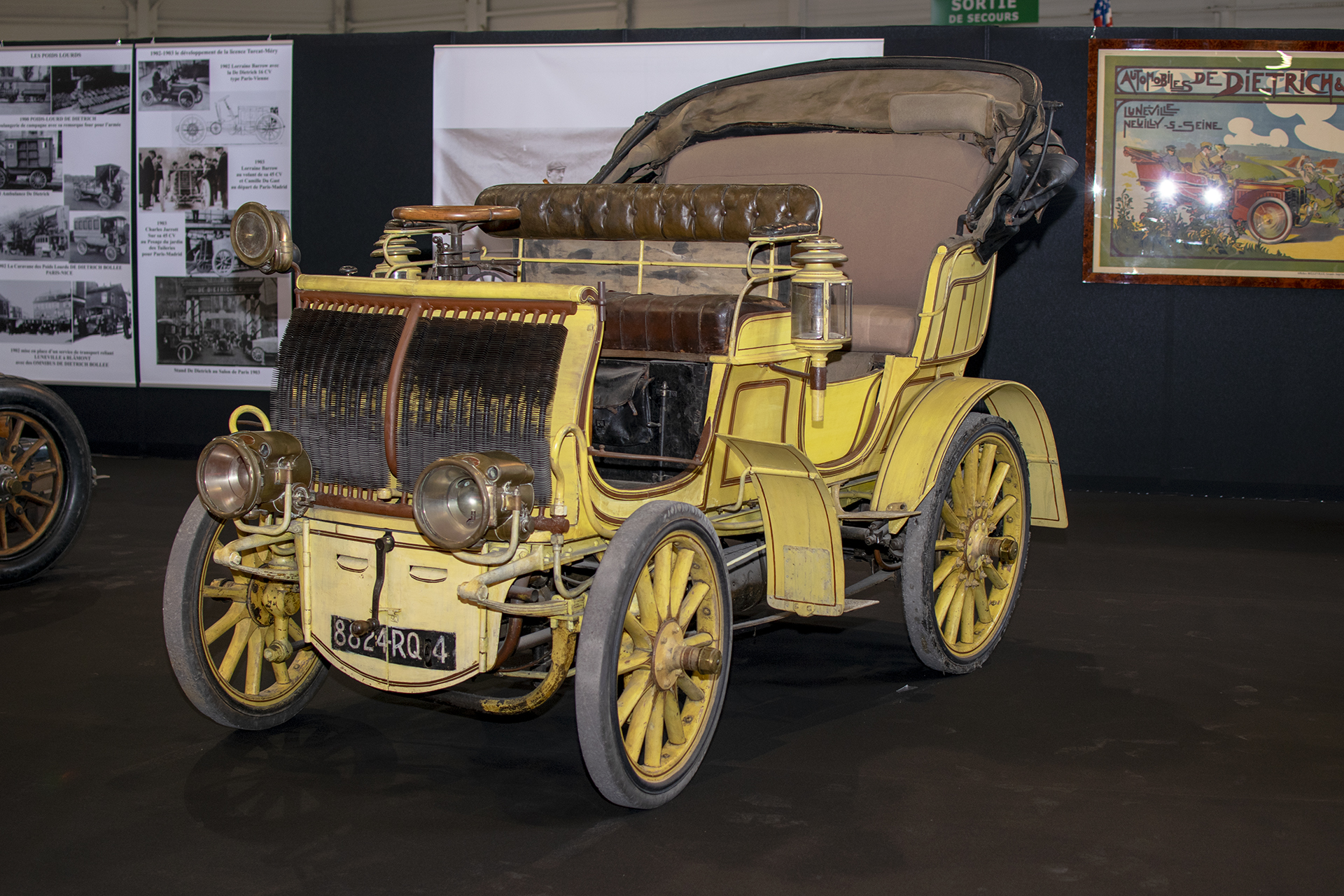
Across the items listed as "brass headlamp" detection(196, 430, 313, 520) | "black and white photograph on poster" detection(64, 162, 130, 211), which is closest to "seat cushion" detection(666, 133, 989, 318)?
"brass headlamp" detection(196, 430, 313, 520)

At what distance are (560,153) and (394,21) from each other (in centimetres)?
553

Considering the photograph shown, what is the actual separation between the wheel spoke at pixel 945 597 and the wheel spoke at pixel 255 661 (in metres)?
1.94

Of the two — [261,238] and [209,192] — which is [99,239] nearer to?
[209,192]

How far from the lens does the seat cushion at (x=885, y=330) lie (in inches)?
157

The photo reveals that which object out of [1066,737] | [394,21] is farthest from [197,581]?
[394,21]

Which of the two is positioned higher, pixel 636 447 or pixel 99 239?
pixel 99 239

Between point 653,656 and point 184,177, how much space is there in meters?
6.04

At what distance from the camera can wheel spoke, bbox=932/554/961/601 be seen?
3.94 metres

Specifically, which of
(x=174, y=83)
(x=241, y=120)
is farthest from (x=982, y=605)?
(x=174, y=83)

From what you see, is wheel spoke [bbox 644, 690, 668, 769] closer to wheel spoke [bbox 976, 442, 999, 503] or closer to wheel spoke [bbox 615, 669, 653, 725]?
wheel spoke [bbox 615, 669, 653, 725]

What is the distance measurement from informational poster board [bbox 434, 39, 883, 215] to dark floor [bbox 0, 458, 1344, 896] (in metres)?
3.59

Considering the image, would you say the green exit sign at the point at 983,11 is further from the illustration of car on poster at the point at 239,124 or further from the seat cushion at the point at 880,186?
the illustration of car on poster at the point at 239,124

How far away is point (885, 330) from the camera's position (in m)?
4.03

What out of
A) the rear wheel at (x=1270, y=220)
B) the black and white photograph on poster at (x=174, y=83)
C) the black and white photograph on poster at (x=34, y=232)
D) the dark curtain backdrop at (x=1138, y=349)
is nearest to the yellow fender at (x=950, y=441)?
the dark curtain backdrop at (x=1138, y=349)
